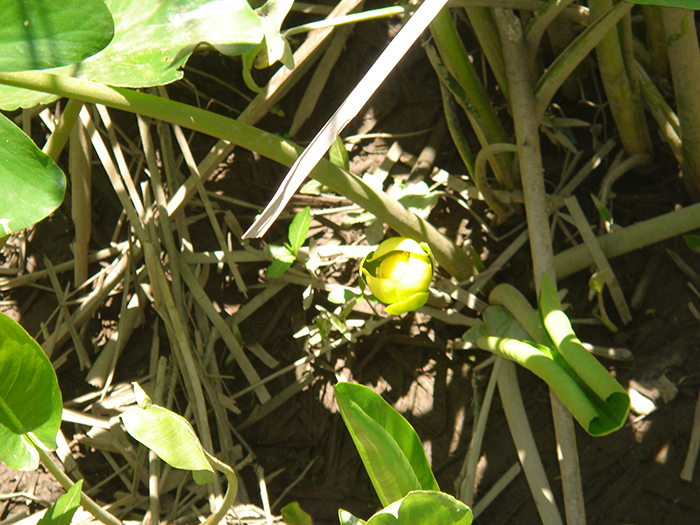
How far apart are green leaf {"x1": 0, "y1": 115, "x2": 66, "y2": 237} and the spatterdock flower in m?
0.50

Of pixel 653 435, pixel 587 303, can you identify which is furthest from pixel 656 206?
pixel 653 435

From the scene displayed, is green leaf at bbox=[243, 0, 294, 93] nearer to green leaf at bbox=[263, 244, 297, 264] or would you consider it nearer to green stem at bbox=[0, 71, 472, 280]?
green stem at bbox=[0, 71, 472, 280]

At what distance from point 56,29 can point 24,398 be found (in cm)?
46

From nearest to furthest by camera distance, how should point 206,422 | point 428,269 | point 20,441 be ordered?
point 20,441 → point 428,269 → point 206,422

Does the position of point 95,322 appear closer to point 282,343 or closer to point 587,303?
point 282,343

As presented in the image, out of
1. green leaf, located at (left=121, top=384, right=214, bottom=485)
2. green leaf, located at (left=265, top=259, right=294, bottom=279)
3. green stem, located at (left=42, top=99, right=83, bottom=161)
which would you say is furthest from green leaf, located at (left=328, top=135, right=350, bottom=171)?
green leaf, located at (left=121, top=384, right=214, bottom=485)

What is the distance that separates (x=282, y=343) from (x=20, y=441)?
62 centimetres

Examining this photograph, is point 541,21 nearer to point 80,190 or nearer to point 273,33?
point 273,33

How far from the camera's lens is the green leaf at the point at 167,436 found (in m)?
0.57

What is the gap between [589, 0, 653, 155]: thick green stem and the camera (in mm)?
878

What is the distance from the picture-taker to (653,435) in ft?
3.17

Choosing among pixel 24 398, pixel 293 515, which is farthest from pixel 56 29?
pixel 293 515

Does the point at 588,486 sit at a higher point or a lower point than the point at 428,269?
lower

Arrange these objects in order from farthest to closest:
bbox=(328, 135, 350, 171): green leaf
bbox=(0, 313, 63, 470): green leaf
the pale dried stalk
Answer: the pale dried stalk
bbox=(328, 135, 350, 171): green leaf
bbox=(0, 313, 63, 470): green leaf
